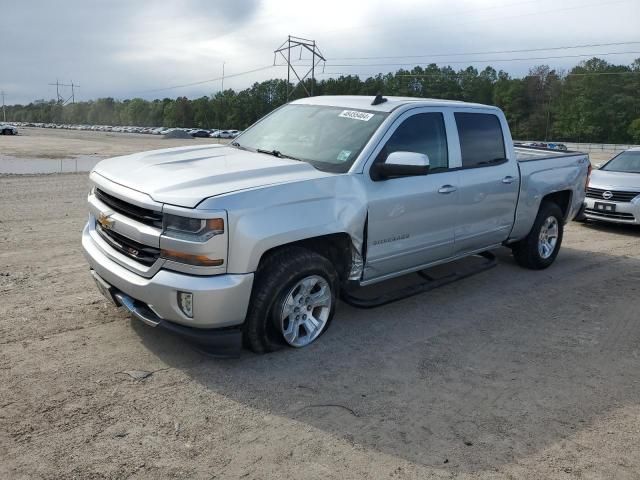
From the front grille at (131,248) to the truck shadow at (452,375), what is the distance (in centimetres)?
76

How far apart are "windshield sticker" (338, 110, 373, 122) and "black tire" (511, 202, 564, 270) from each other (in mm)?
3053

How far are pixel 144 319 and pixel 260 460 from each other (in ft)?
4.65

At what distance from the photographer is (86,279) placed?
5781mm

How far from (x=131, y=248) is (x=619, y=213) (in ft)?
29.2

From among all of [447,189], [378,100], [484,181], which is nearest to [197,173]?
[378,100]

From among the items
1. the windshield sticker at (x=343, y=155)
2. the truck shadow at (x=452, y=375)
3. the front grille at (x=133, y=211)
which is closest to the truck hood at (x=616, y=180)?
the truck shadow at (x=452, y=375)

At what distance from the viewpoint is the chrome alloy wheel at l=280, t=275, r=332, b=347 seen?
Result: 4.27 m

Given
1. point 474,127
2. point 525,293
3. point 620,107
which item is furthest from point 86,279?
point 620,107

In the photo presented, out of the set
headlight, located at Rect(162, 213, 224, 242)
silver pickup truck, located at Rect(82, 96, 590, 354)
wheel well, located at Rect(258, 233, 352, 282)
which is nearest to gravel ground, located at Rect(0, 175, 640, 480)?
silver pickup truck, located at Rect(82, 96, 590, 354)

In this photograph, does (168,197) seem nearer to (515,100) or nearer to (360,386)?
(360,386)

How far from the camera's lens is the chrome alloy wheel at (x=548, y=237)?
23.4 ft

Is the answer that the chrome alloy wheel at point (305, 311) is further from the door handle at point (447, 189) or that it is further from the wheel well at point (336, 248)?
the door handle at point (447, 189)

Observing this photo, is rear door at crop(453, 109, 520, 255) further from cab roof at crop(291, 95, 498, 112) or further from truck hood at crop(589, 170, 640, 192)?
truck hood at crop(589, 170, 640, 192)

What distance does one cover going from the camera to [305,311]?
4434mm
